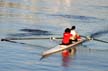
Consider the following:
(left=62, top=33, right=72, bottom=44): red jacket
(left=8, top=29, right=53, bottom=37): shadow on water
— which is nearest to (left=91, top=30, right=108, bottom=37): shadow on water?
(left=8, top=29, right=53, bottom=37): shadow on water

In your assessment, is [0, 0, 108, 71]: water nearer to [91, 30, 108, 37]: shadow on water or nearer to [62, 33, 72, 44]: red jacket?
[91, 30, 108, 37]: shadow on water

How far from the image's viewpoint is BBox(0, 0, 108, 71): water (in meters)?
31.8

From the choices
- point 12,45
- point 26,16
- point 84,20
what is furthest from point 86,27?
point 12,45

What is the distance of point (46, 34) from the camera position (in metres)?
47.0

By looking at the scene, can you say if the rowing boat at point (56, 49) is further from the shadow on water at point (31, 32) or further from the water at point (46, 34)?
the shadow on water at point (31, 32)

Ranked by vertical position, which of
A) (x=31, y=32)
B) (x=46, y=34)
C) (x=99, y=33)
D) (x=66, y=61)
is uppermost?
(x=31, y=32)

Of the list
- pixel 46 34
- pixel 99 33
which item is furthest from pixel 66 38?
pixel 99 33

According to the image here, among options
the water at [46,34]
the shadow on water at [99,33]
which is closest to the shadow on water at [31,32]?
the water at [46,34]

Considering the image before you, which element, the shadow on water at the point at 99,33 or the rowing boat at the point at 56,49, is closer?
the rowing boat at the point at 56,49

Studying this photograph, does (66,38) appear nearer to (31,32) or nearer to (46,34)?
(46,34)

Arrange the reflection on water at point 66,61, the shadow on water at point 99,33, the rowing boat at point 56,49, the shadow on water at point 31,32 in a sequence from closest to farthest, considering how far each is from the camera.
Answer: the reflection on water at point 66,61 < the rowing boat at point 56,49 < the shadow on water at point 31,32 < the shadow on water at point 99,33

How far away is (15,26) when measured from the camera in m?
52.8

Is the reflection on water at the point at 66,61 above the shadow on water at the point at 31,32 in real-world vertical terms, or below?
below

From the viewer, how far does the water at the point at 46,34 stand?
31.8 metres
